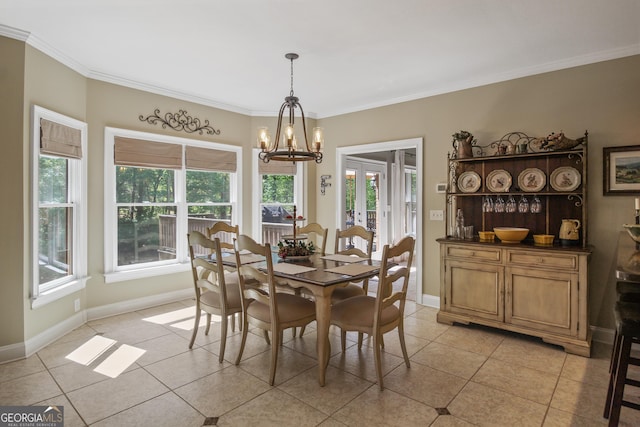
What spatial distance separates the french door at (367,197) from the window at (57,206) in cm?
429

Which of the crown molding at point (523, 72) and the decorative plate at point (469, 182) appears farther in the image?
the decorative plate at point (469, 182)

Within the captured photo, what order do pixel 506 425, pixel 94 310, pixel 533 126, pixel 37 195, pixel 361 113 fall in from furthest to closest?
pixel 361 113 < pixel 94 310 < pixel 533 126 < pixel 37 195 < pixel 506 425

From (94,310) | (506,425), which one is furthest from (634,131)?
(94,310)

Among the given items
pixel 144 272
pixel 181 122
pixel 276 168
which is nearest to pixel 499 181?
pixel 276 168

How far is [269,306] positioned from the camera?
2.66 meters

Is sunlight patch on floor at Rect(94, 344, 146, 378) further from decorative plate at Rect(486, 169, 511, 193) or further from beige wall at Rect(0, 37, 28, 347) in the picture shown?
decorative plate at Rect(486, 169, 511, 193)

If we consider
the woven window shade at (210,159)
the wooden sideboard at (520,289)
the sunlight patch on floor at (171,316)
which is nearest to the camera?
the wooden sideboard at (520,289)

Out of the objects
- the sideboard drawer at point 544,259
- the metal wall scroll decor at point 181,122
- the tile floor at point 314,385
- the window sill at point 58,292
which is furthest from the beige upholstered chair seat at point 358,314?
the metal wall scroll decor at point 181,122

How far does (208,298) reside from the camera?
3201mm

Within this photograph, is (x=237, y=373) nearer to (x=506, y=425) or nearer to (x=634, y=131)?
(x=506, y=425)

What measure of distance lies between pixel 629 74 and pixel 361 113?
290 cm

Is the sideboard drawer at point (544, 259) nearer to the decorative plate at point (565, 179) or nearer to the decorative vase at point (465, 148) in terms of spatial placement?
the decorative plate at point (565, 179)

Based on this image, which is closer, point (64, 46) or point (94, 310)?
point (64, 46)

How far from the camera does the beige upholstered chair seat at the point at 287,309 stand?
2709mm
